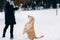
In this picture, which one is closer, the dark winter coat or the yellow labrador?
the yellow labrador

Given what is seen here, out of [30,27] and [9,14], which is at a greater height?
[9,14]

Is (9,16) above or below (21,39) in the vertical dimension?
above

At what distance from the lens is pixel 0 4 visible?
1005 inches

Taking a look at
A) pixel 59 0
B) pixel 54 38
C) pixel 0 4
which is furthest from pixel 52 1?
pixel 54 38

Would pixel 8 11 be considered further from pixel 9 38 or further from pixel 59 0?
pixel 59 0

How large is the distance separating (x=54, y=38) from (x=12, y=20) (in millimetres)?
1780

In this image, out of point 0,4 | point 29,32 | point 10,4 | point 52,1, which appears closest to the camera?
point 29,32

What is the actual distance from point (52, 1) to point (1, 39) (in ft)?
125

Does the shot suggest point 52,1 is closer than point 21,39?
No

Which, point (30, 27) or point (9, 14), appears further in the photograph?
point (9, 14)

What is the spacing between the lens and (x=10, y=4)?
1019 centimetres

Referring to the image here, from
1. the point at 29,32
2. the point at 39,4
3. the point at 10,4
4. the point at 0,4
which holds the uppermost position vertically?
the point at 10,4

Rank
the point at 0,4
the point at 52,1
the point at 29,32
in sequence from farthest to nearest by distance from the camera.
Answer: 1. the point at 52,1
2. the point at 0,4
3. the point at 29,32

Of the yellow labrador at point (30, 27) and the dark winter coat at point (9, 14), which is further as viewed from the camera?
the dark winter coat at point (9, 14)
